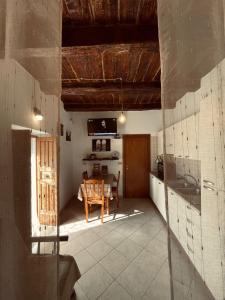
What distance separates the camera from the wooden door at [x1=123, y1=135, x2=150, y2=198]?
5324 mm

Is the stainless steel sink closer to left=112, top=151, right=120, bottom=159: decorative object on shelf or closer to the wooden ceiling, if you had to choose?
the wooden ceiling

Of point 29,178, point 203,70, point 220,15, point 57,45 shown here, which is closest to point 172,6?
point 220,15

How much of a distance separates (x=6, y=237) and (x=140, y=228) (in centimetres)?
279

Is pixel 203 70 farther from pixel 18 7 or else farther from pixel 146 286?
pixel 146 286

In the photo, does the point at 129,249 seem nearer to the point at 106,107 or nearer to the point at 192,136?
the point at 192,136

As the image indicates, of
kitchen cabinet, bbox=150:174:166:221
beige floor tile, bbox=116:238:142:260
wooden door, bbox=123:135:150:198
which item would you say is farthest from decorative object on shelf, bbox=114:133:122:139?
beige floor tile, bbox=116:238:142:260

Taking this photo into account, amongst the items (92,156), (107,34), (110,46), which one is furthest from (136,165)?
(107,34)

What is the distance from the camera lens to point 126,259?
2.31 m

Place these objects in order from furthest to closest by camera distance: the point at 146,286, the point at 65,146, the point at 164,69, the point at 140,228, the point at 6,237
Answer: the point at 65,146 < the point at 140,228 < the point at 146,286 < the point at 164,69 < the point at 6,237

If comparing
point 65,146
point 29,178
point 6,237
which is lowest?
point 6,237

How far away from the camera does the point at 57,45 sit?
858 millimetres

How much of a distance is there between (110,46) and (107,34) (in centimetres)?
13

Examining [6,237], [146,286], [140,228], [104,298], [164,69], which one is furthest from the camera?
[140,228]

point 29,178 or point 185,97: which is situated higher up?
point 185,97
